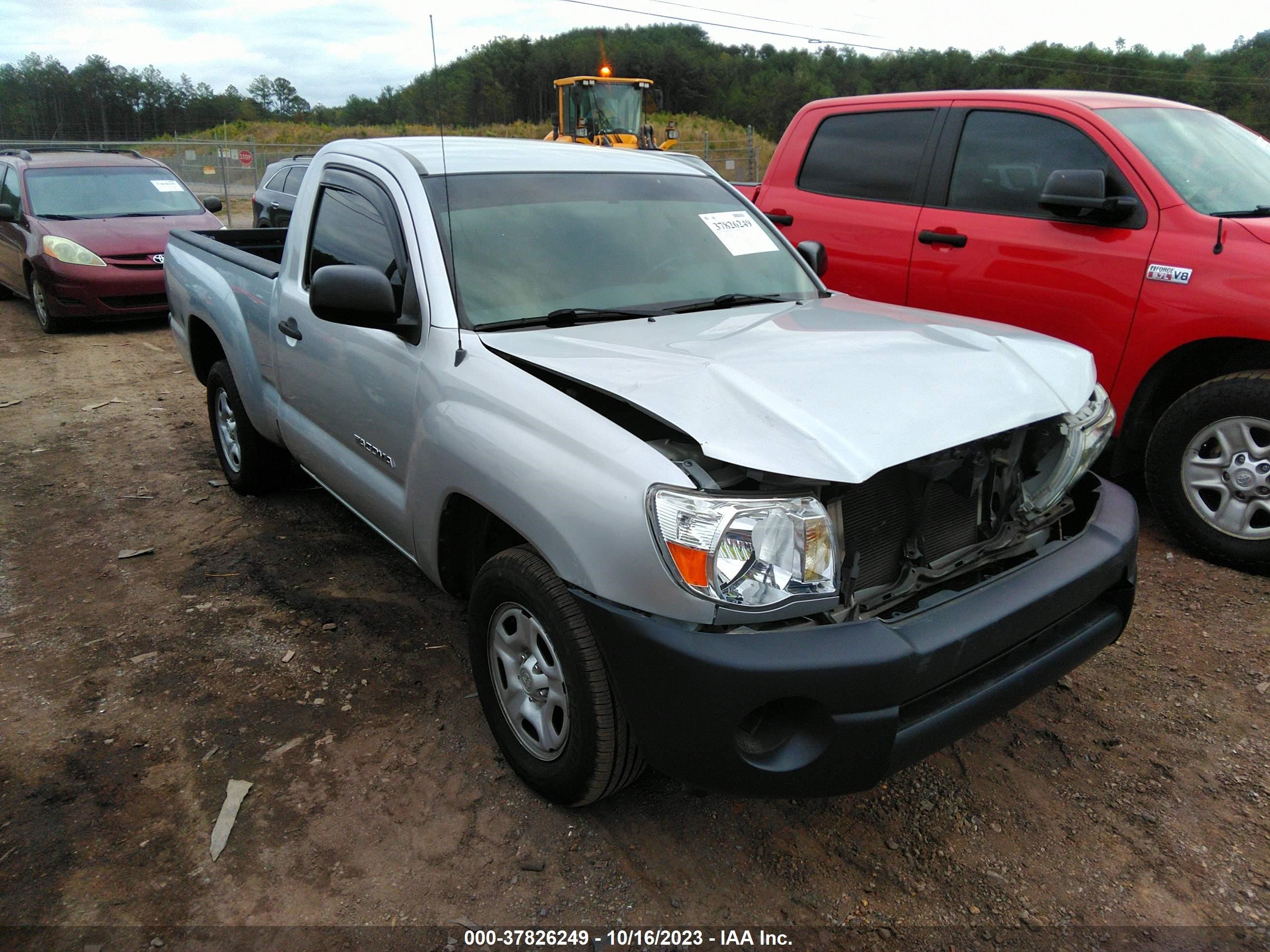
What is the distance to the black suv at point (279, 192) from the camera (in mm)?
10688

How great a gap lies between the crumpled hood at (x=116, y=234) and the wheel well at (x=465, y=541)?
7727 mm

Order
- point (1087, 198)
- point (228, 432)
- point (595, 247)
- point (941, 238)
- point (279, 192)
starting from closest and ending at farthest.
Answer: point (595, 247), point (1087, 198), point (941, 238), point (228, 432), point (279, 192)

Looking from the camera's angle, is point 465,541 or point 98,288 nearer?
point 465,541

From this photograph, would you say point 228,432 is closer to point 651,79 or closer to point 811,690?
point 811,690

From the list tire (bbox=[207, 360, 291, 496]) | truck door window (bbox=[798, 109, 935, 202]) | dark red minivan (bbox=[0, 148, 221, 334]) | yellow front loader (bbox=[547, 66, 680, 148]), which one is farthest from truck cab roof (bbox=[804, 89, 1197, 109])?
yellow front loader (bbox=[547, 66, 680, 148])

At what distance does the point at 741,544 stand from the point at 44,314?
9.93m

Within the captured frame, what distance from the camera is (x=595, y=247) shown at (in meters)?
3.21

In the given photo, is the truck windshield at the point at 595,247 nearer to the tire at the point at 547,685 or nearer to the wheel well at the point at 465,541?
the wheel well at the point at 465,541

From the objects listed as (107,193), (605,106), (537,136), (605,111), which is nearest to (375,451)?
(107,193)

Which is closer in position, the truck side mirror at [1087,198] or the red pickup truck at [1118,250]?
the red pickup truck at [1118,250]

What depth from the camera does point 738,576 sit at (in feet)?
6.73

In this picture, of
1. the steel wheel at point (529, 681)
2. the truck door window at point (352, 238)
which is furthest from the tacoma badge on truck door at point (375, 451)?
the steel wheel at point (529, 681)

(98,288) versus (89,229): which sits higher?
(89,229)

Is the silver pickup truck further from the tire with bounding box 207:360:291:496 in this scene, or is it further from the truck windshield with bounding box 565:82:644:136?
the truck windshield with bounding box 565:82:644:136
